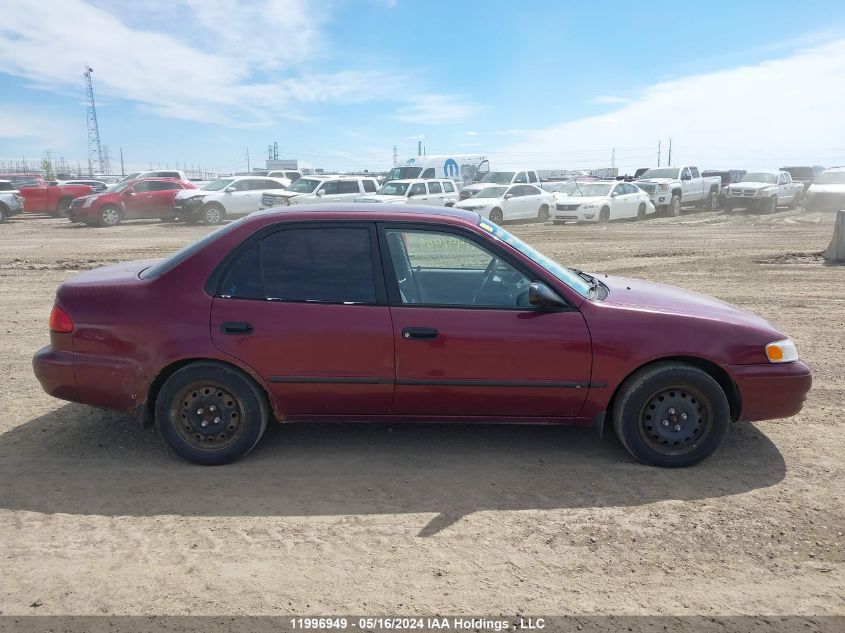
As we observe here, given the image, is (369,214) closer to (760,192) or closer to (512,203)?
(512,203)

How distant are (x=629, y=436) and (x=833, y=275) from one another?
9.52 metres

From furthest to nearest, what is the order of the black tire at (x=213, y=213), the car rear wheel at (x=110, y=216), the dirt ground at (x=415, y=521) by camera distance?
the car rear wheel at (x=110, y=216) → the black tire at (x=213, y=213) → the dirt ground at (x=415, y=521)

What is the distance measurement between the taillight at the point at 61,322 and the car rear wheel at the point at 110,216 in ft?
71.8

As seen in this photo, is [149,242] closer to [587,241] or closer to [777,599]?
[587,241]

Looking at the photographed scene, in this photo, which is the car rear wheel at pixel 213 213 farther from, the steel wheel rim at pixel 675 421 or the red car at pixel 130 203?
the steel wheel rim at pixel 675 421

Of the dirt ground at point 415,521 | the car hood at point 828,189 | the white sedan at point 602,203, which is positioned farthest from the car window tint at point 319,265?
the car hood at point 828,189

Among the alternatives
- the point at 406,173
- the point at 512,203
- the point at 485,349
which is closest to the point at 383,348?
the point at 485,349

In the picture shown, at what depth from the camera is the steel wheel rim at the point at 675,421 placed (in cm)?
419

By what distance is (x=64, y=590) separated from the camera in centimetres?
299

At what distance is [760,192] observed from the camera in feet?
90.0

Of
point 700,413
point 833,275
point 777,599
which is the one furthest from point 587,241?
point 777,599

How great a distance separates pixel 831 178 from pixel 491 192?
15.8m

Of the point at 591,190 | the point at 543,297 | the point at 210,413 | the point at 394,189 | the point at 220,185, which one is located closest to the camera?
the point at 543,297

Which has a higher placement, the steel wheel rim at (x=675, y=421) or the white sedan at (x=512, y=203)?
the white sedan at (x=512, y=203)
